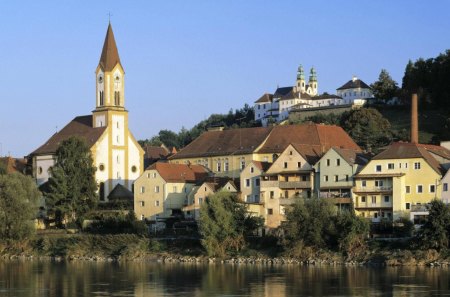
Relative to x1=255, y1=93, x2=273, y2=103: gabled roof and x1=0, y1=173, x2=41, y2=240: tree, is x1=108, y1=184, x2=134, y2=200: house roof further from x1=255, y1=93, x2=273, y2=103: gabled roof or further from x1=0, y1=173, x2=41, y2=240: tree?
x1=255, y1=93, x2=273, y2=103: gabled roof

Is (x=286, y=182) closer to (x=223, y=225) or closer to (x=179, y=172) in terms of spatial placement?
(x=223, y=225)

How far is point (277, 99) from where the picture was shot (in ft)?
582

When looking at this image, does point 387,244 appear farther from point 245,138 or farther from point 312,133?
point 245,138

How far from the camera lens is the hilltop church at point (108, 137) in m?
105

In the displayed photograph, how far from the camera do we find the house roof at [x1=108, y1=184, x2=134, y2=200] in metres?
102

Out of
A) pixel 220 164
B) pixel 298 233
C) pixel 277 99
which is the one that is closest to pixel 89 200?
pixel 220 164

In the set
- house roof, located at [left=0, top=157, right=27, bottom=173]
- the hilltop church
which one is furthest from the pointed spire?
house roof, located at [left=0, top=157, right=27, bottom=173]

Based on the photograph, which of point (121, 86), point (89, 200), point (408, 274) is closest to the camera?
point (408, 274)

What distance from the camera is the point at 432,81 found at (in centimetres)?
14088

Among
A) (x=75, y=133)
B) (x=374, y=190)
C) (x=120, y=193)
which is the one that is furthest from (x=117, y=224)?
(x=75, y=133)

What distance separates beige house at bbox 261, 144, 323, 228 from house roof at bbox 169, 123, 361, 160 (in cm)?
899

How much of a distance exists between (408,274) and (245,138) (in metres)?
44.2

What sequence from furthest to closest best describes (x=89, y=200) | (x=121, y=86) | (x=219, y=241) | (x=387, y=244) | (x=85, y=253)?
(x=121, y=86) → (x=89, y=200) → (x=85, y=253) → (x=219, y=241) → (x=387, y=244)

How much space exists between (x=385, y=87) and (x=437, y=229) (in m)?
85.8
